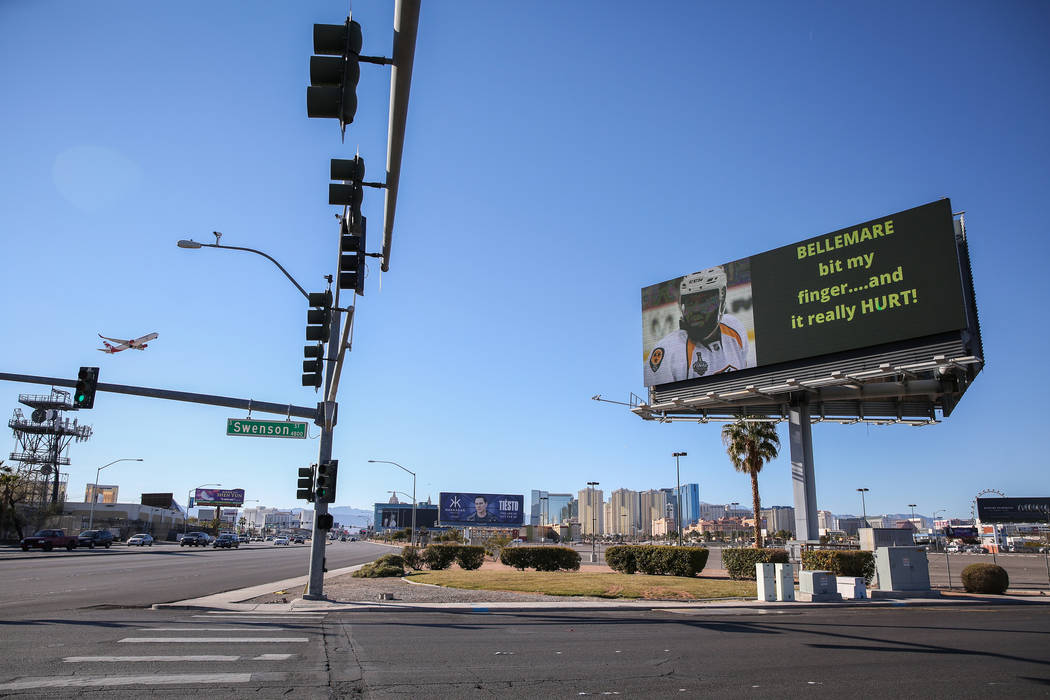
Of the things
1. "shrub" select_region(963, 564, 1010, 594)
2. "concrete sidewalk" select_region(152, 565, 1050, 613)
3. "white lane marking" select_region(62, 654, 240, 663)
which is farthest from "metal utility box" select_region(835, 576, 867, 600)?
"white lane marking" select_region(62, 654, 240, 663)

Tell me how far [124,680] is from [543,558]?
96.8 feet

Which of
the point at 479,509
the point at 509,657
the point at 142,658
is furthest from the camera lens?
the point at 479,509

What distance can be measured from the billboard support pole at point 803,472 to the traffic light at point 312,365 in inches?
926

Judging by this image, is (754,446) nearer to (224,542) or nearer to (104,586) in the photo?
(104,586)

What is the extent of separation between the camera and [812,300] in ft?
103

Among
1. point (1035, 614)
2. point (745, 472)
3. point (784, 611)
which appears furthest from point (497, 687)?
point (745, 472)

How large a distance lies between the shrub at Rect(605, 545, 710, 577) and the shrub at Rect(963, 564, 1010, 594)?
999 centimetres

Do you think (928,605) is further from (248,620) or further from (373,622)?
(248,620)

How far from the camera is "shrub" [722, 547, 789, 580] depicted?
29500mm

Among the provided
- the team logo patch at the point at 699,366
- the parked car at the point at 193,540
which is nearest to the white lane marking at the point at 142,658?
the team logo patch at the point at 699,366

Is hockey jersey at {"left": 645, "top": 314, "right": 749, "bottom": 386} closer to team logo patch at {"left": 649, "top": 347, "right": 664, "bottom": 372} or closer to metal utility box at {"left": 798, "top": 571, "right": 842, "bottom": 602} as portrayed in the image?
team logo patch at {"left": 649, "top": 347, "right": 664, "bottom": 372}

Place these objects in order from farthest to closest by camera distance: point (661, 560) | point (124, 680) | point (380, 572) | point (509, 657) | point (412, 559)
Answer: point (412, 559)
point (661, 560)
point (380, 572)
point (509, 657)
point (124, 680)

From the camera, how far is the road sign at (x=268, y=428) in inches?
795

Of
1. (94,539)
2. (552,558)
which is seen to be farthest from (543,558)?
(94,539)
